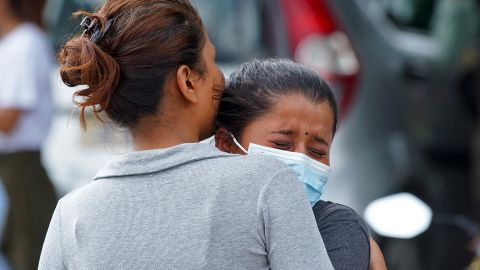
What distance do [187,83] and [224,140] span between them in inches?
10.7

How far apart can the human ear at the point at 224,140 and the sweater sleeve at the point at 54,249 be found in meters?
0.38

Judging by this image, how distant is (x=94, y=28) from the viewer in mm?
2189

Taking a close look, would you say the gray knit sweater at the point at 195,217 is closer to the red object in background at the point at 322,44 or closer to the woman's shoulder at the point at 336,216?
the woman's shoulder at the point at 336,216

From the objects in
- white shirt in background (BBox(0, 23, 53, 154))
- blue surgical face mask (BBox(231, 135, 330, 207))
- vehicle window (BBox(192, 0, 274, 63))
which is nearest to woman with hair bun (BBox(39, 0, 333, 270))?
blue surgical face mask (BBox(231, 135, 330, 207))

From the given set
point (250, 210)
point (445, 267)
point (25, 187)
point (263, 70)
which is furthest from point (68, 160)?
point (250, 210)

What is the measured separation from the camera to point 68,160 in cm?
506

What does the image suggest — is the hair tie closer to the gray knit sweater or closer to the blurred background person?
the gray knit sweater

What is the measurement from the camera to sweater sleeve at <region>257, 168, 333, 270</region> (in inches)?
78.9

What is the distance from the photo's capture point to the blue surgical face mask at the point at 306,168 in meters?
2.24

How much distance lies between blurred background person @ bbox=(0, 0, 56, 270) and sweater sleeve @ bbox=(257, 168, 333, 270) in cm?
270

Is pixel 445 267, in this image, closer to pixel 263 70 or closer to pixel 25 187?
pixel 25 187

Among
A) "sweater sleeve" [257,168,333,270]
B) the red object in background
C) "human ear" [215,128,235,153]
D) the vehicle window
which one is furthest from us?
the vehicle window

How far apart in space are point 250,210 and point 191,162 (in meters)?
0.16

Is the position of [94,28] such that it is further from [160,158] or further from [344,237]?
[344,237]
